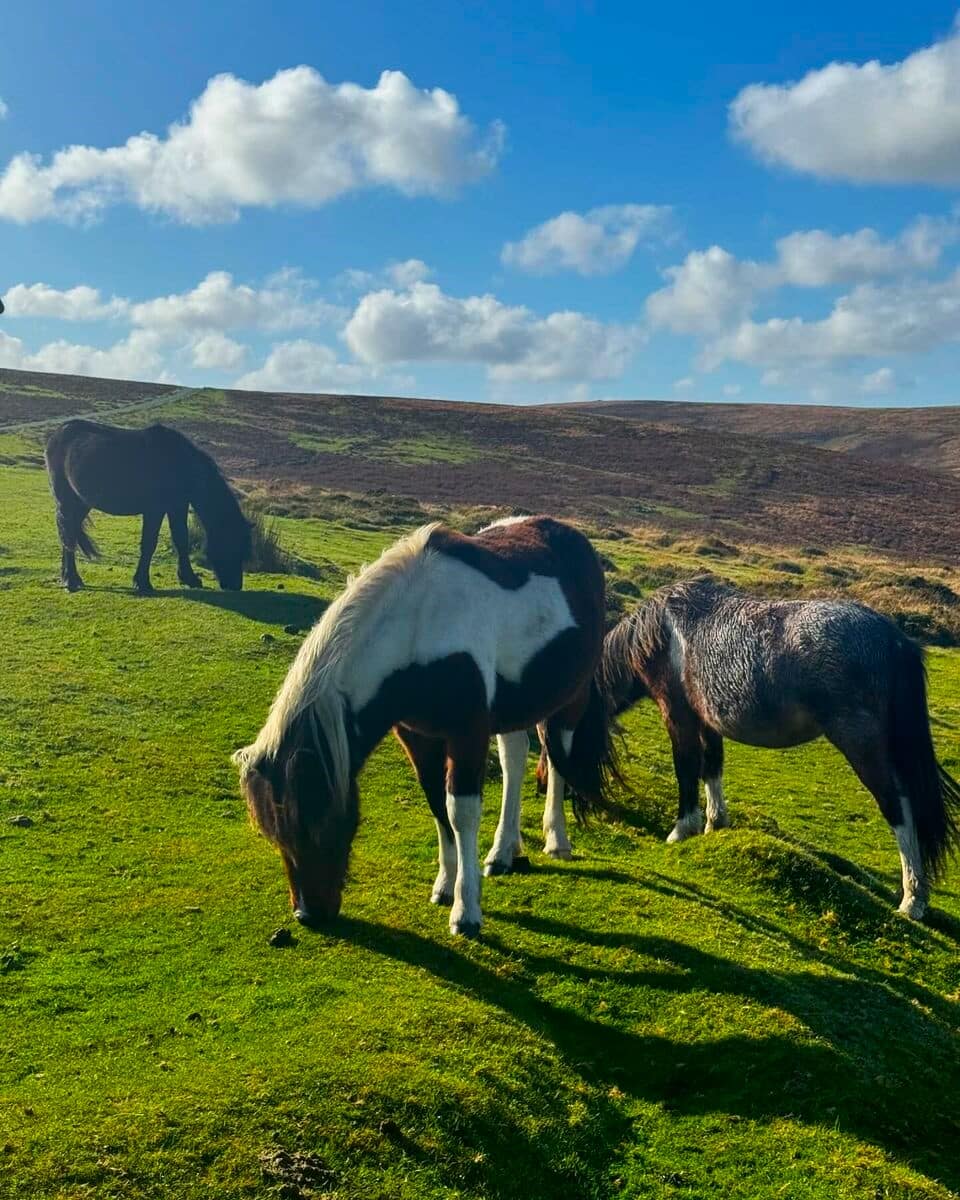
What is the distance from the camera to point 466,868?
650 centimetres

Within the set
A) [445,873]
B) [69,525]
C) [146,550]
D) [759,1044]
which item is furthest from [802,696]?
[69,525]

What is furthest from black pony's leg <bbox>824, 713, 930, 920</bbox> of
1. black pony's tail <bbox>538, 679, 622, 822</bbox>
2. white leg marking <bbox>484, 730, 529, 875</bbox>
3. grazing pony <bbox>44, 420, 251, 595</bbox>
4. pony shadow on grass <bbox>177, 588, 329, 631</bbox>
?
grazing pony <bbox>44, 420, 251, 595</bbox>

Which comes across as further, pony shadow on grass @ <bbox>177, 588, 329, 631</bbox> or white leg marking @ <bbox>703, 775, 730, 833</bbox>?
pony shadow on grass @ <bbox>177, 588, 329, 631</bbox>

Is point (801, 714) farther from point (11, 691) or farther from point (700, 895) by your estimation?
point (11, 691)

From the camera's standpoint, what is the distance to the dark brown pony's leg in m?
9.50

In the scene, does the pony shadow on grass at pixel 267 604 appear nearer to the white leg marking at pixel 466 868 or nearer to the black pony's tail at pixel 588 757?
the black pony's tail at pixel 588 757

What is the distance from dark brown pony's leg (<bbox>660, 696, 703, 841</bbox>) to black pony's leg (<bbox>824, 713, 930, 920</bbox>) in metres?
1.65

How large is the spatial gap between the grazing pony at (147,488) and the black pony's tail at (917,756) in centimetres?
1203

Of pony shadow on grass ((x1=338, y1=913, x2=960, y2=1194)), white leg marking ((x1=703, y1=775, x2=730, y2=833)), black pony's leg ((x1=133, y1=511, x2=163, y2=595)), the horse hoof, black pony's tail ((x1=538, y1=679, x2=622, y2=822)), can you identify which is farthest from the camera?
black pony's leg ((x1=133, y1=511, x2=163, y2=595))

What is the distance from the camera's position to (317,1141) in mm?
4242

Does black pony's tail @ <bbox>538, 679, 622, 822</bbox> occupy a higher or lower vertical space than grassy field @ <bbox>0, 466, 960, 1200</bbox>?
higher

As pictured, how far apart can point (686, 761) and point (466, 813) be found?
384 cm

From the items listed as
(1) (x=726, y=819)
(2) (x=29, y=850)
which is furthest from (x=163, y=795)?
(1) (x=726, y=819)

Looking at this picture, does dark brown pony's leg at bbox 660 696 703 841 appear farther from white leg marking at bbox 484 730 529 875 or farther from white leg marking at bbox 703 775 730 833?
white leg marking at bbox 484 730 529 875
